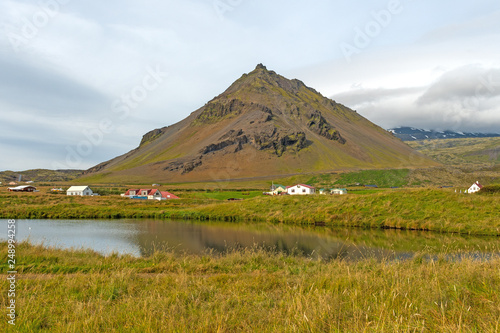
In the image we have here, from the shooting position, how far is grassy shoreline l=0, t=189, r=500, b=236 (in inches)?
1426

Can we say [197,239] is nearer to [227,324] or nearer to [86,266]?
[86,266]

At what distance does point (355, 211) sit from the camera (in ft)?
143

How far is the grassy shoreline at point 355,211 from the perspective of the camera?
119 ft

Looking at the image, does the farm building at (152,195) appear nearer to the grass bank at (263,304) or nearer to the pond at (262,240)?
the pond at (262,240)

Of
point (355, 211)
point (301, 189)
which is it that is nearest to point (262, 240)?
point (355, 211)

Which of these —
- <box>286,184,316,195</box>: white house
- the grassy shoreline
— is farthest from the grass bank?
<box>286,184,316,195</box>: white house

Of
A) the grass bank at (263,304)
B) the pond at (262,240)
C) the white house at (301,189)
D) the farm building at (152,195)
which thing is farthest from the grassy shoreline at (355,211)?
the white house at (301,189)

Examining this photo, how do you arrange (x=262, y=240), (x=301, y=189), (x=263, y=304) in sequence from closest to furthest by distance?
1. (x=263, y=304)
2. (x=262, y=240)
3. (x=301, y=189)

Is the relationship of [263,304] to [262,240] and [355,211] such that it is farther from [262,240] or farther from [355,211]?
[355,211]

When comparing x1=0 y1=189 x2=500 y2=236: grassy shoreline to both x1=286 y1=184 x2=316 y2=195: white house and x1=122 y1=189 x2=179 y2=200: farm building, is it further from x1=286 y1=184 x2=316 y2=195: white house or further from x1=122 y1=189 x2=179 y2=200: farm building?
x1=286 y1=184 x2=316 y2=195: white house

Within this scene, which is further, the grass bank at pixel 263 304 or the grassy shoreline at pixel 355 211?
the grassy shoreline at pixel 355 211

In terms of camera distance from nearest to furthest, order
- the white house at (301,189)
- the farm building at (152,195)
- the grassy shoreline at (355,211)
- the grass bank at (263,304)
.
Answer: the grass bank at (263,304), the grassy shoreline at (355,211), the farm building at (152,195), the white house at (301,189)

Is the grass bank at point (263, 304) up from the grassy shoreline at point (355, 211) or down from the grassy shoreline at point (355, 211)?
up

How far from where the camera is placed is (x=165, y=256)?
52.6 feet
